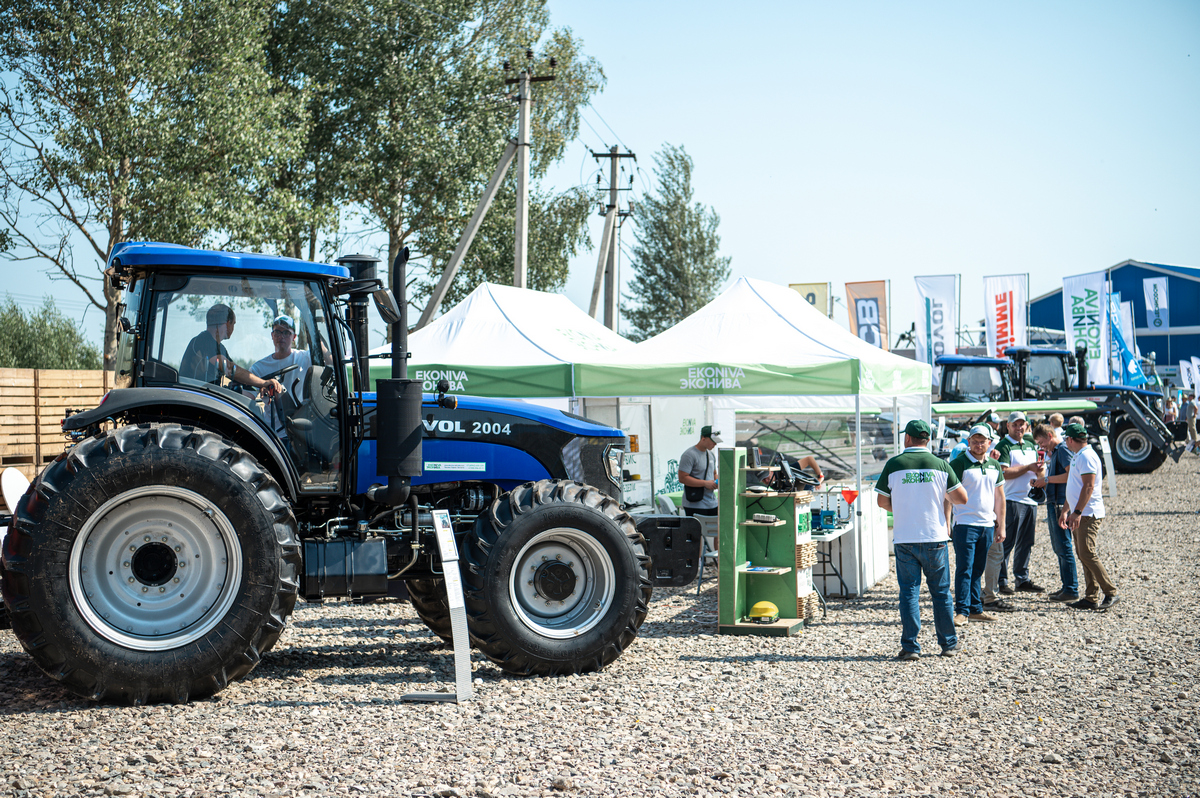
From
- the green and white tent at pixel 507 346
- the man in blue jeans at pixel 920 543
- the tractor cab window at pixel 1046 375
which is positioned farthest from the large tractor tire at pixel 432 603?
the tractor cab window at pixel 1046 375

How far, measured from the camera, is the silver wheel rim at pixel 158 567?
5.16m

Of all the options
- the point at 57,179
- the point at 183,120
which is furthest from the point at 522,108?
the point at 57,179

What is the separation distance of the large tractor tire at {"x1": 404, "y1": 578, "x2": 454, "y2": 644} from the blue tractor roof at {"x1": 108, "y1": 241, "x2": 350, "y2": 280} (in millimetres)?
2140

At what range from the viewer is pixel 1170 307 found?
50.5 metres

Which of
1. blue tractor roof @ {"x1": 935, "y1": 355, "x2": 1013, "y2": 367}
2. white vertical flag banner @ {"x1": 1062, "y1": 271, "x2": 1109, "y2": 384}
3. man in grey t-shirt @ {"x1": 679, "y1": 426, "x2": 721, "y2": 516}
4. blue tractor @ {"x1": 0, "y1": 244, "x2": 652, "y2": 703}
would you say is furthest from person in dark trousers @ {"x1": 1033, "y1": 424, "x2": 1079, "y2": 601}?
white vertical flag banner @ {"x1": 1062, "y1": 271, "x2": 1109, "y2": 384}

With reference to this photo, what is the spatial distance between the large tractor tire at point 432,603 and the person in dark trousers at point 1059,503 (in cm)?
552

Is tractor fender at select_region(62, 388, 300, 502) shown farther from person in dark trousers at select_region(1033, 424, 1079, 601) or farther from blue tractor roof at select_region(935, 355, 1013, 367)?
blue tractor roof at select_region(935, 355, 1013, 367)

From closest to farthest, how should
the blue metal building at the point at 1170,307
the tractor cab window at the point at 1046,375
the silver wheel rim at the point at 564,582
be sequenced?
the silver wheel rim at the point at 564,582 < the tractor cab window at the point at 1046,375 < the blue metal building at the point at 1170,307

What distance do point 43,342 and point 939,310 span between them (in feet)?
86.4

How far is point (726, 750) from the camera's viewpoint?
4602 millimetres

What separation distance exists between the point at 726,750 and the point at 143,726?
281cm

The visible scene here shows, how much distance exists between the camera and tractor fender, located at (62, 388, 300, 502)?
5297mm

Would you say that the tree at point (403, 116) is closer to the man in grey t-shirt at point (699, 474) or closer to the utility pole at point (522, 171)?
the utility pole at point (522, 171)

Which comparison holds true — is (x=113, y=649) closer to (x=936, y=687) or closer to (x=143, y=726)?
(x=143, y=726)
